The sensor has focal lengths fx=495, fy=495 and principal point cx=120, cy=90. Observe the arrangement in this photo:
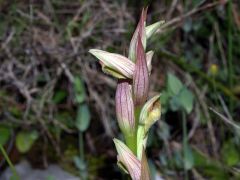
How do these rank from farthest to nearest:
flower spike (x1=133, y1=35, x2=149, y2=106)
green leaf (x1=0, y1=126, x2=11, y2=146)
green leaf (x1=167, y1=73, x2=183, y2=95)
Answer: green leaf (x1=0, y1=126, x2=11, y2=146)
green leaf (x1=167, y1=73, x2=183, y2=95)
flower spike (x1=133, y1=35, x2=149, y2=106)

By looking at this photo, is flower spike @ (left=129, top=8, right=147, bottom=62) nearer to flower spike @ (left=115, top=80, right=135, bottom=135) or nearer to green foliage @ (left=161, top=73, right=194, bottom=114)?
flower spike @ (left=115, top=80, right=135, bottom=135)

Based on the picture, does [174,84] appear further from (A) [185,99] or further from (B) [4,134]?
(B) [4,134]

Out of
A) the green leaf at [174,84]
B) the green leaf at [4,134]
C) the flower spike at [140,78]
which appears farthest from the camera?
the green leaf at [4,134]

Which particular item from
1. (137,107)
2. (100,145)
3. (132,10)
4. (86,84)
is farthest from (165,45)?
(137,107)

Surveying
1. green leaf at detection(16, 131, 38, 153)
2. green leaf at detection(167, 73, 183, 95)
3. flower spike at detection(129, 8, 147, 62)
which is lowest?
green leaf at detection(16, 131, 38, 153)

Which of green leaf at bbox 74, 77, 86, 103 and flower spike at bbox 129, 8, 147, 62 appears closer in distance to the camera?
flower spike at bbox 129, 8, 147, 62

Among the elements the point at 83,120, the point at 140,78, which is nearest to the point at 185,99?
the point at 83,120

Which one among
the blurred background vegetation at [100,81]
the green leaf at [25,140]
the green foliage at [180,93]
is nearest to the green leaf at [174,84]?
the green foliage at [180,93]

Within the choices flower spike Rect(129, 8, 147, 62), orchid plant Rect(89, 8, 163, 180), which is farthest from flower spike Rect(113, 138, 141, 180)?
flower spike Rect(129, 8, 147, 62)

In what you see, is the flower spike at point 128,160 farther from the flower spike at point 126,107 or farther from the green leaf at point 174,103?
the green leaf at point 174,103
